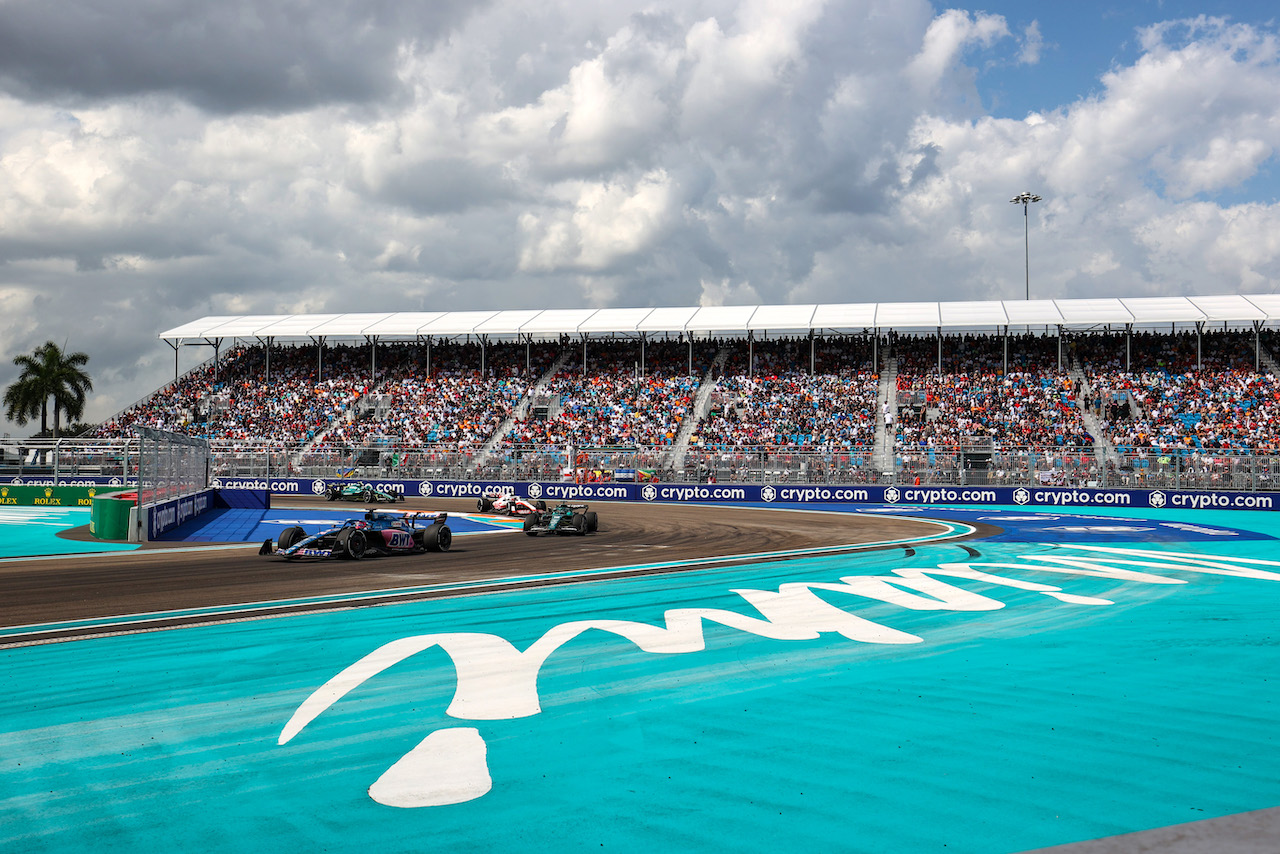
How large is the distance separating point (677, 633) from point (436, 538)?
900cm

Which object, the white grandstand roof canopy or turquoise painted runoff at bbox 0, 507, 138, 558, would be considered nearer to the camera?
turquoise painted runoff at bbox 0, 507, 138, 558

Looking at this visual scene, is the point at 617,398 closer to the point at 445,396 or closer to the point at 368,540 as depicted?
the point at 445,396

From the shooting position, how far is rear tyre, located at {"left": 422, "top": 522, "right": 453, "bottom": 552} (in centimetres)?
1666

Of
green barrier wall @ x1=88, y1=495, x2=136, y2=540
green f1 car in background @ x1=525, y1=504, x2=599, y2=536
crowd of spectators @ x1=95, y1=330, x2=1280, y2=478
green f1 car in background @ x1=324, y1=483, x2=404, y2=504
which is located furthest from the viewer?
crowd of spectators @ x1=95, y1=330, x2=1280, y2=478

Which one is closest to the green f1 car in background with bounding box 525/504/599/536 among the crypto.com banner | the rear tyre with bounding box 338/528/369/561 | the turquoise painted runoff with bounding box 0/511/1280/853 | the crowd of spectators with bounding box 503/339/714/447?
the rear tyre with bounding box 338/528/369/561

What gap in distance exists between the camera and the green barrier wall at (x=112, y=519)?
19000mm

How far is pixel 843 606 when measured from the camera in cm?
1044

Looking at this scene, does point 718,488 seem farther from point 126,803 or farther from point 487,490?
point 126,803

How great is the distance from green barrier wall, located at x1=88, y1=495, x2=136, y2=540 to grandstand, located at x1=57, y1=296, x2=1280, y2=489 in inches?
829

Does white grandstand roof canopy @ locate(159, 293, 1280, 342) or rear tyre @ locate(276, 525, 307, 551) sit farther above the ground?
white grandstand roof canopy @ locate(159, 293, 1280, 342)

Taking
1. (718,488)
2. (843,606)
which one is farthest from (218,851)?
(718,488)

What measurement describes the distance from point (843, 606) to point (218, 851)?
774cm

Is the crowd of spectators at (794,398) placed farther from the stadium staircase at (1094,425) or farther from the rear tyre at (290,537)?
the rear tyre at (290,537)

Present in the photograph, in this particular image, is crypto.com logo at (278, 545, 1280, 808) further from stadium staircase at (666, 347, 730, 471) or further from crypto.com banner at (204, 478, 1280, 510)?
stadium staircase at (666, 347, 730, 471)
